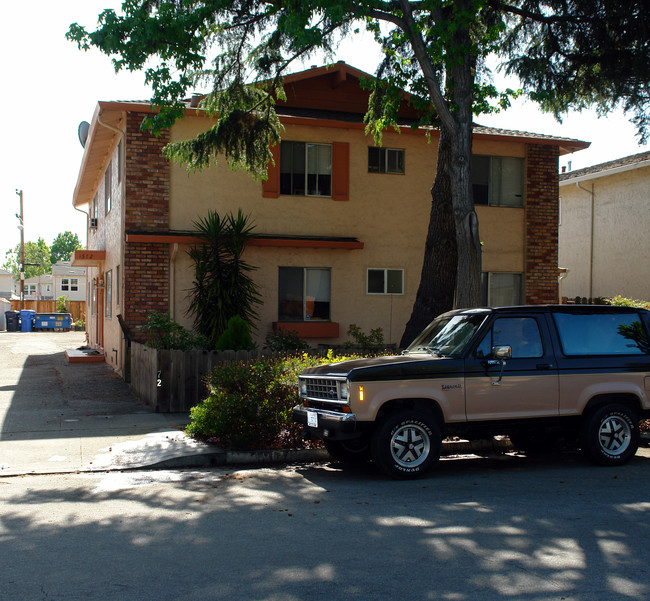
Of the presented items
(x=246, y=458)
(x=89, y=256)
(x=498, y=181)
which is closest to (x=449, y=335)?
(x=246, y=458)

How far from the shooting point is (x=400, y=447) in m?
7.91

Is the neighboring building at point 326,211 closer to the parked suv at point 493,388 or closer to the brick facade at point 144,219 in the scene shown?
the brick facade at point 144,219

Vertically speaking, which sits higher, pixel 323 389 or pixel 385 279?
pixel 385 279

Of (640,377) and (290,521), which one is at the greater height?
(640,377)

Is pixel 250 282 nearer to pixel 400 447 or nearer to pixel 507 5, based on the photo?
pixel 507 5

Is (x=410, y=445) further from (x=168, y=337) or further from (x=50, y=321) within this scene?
(x=50, y=321)

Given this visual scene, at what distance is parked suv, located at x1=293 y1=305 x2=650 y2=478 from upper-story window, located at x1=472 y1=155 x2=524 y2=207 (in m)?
9.58

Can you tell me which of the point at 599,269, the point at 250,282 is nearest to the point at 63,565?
the point at 250,282

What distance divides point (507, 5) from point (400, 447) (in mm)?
9270

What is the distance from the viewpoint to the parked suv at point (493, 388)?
25.9ft

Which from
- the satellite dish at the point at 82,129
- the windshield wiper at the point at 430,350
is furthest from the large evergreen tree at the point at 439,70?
the satellite dish at the point at 82,129

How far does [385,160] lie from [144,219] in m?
5.76

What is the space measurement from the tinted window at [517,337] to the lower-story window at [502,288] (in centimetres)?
964

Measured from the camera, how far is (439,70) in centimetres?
1309
